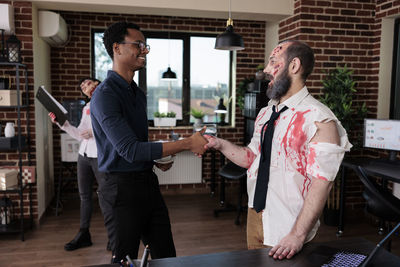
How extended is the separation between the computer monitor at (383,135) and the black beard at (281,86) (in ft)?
8.27

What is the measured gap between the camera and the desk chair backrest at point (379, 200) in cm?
243

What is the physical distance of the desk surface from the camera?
3.09 m

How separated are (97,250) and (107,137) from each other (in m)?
2.07

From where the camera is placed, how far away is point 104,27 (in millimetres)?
5219

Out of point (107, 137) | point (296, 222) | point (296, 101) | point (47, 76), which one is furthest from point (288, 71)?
point (47, 76)

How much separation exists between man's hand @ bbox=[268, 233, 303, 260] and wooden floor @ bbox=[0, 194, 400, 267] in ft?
7.27

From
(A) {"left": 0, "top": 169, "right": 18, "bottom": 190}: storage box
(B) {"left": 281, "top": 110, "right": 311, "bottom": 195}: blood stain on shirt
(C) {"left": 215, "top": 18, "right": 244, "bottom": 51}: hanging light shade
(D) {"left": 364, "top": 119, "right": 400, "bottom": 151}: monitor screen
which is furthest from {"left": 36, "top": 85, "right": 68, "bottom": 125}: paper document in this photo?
(D) {"left": 364, "top": 119, "right": 400, "bottom": 151}: monitor screen

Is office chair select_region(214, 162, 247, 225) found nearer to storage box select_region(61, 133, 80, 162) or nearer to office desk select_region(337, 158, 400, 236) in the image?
office desk select_region(337, 158, 400, 236)

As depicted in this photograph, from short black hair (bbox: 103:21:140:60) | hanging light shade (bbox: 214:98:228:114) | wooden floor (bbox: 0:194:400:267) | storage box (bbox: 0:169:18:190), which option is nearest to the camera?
short black hair (bbox: 103:21:140:60)

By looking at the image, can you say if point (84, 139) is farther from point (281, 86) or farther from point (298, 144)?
point (298, 144)

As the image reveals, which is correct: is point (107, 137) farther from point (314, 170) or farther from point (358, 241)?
point (358, 241)

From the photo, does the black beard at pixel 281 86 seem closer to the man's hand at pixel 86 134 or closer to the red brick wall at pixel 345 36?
the man's hand at pixel 86 134

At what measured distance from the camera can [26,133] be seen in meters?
3.93

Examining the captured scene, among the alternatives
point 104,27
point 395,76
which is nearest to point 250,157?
point 395,76
